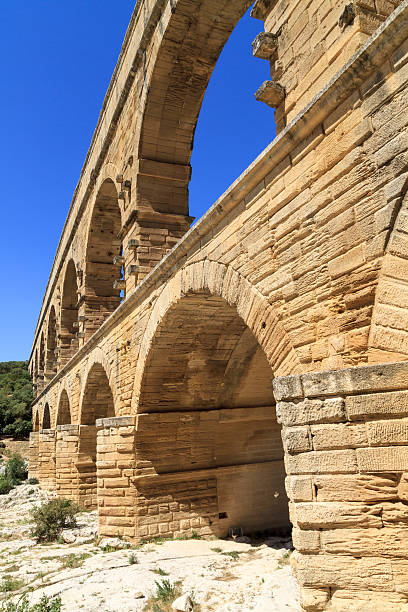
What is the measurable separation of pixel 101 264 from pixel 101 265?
3 centimetres

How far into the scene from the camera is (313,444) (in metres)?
2.96

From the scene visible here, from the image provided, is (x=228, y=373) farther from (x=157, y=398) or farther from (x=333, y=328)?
(x=333, y=328)

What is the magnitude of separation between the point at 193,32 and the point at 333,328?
6.90 metres

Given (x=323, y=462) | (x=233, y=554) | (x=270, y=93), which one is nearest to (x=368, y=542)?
(x=323, y=462)

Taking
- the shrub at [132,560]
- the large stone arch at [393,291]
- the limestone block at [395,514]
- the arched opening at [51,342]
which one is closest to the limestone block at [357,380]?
the large stone arch at [393,291]

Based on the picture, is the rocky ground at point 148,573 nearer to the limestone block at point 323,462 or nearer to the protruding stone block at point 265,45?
the limestone block at point 323,462

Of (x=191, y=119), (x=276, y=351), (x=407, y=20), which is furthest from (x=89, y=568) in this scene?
(x=191, y=119)

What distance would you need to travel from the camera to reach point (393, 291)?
267 cm

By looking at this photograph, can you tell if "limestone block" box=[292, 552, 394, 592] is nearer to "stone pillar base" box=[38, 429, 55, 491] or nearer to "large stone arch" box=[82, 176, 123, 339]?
"large stone arch" box=[82, 176, 123, 339]

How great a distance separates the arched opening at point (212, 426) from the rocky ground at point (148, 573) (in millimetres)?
637

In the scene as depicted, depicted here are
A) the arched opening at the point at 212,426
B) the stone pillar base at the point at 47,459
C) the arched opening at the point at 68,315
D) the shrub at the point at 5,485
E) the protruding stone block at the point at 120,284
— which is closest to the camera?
the arched opening at the point at 212,426

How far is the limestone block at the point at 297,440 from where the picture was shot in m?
3.00

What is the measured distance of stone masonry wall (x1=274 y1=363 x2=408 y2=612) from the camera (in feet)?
8.47

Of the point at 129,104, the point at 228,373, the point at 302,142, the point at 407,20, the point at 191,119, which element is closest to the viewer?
the point at 407,20
